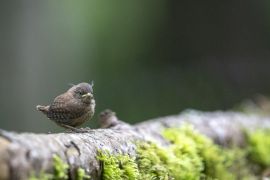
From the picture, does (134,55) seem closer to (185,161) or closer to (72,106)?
(185,161)

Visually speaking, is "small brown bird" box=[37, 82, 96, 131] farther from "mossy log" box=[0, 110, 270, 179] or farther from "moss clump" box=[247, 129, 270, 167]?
"moss clump" box=[247, 129, 270, 167]

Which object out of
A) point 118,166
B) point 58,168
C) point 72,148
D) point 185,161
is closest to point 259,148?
point 185,161

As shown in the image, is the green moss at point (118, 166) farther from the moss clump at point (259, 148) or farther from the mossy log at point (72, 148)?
the moss clump at point (259, 148)

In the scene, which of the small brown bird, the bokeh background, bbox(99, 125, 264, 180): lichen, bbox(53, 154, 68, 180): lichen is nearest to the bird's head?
the small brown bird

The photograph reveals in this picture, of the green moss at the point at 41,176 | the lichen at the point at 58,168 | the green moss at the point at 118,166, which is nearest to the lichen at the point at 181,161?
the green moss at the point at 118,166

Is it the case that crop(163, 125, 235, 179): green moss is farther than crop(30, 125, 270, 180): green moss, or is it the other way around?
crop(163, 125, 235, 179): green moss
